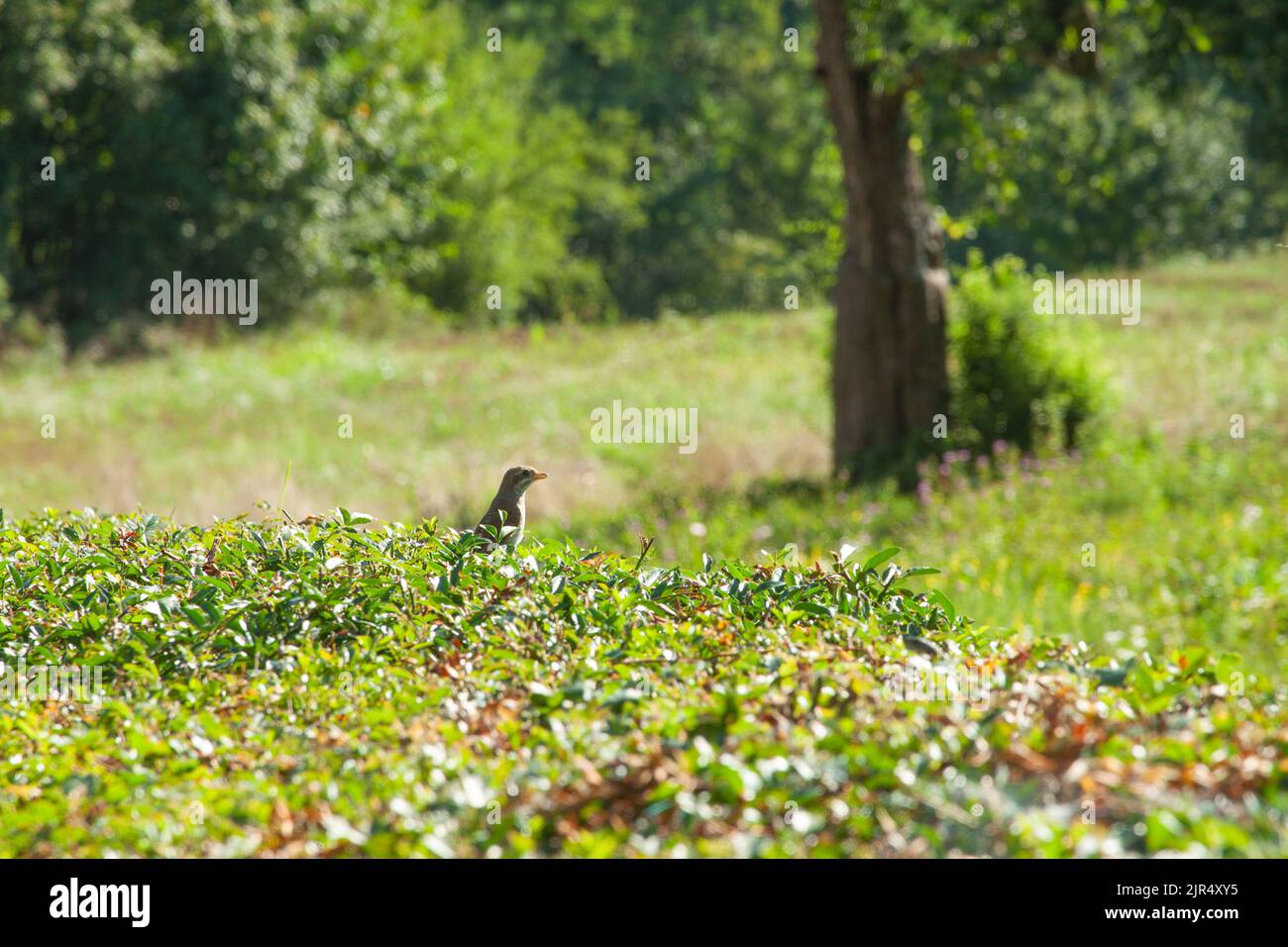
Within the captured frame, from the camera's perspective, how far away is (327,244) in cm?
3319

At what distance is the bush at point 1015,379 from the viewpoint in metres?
14.5

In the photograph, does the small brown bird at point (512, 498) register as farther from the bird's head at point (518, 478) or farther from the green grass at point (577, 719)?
the green grass at point (577, 719)

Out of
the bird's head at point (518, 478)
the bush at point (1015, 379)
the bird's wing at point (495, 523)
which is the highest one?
the bush at point (1015, 379)

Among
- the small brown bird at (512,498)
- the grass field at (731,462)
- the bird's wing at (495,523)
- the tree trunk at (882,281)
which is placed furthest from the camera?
the tree trunk at (882,281)

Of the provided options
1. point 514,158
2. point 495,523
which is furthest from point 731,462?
point 514,158

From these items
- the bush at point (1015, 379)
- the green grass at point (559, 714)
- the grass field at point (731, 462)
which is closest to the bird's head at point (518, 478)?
the green grass at point (559, 714)

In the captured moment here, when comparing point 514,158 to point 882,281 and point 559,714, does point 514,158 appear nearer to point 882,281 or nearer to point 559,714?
point 882,281

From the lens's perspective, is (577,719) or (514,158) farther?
(514,158)

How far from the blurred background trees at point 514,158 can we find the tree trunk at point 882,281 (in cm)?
65

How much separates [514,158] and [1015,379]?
97.6 feet

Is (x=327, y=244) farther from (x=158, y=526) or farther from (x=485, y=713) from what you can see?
(x=485, y=713)

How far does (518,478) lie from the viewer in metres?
5.80

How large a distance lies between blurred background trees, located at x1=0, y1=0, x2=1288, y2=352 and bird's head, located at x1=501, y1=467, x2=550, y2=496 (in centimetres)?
954
